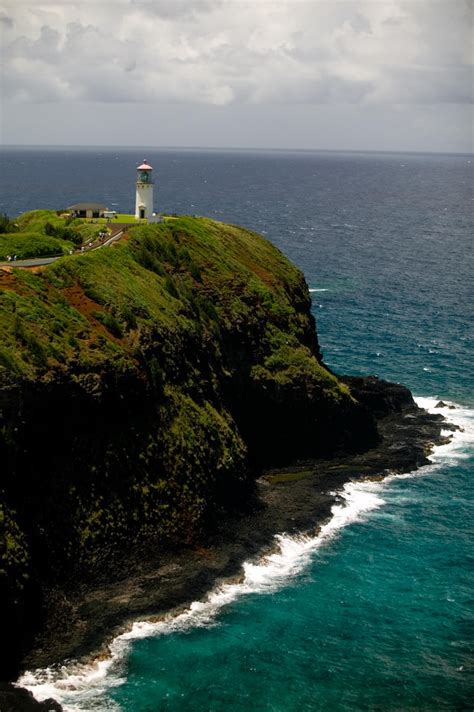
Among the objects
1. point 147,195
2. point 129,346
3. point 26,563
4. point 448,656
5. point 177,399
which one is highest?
point 147,195

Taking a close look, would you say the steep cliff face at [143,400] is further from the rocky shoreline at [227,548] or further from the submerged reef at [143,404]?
the rocky shoreline at [227,548]

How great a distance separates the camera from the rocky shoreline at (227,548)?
156ft

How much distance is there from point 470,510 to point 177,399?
23485 millimetres

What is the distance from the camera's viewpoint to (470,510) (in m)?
64.5

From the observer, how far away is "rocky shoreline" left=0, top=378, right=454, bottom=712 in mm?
47500

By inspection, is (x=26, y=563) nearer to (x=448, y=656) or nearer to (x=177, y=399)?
(x=177, y=399)

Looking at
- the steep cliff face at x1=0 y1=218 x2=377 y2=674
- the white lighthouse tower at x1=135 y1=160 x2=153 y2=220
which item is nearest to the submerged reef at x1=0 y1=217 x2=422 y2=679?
the steep cliff face at x1=0 y1=218 x2=377 y2=674

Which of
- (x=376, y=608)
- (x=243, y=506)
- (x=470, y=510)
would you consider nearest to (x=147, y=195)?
(x=243, y=506)

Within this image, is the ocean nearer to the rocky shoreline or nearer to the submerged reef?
the rocky shoreline

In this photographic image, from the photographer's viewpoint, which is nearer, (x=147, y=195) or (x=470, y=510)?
A: (x=470, y=510)

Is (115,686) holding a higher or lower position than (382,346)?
lower

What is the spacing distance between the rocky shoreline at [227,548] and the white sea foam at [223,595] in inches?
24.5

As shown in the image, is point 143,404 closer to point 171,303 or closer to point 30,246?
point 171,303

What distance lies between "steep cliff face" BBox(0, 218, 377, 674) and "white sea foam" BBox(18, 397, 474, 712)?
156 inches
